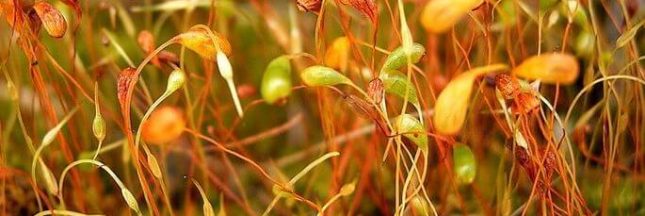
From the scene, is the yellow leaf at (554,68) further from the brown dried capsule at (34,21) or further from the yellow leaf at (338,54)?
the brown dried capsule at (34,21)

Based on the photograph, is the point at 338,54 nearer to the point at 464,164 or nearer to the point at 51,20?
the point at 464,164

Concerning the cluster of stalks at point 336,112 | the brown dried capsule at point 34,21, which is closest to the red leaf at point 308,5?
the cluster of stalks at point 336,112

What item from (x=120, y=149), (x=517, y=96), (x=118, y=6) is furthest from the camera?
(x=120, y=149)

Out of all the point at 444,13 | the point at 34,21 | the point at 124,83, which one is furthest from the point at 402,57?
the point at 34,21

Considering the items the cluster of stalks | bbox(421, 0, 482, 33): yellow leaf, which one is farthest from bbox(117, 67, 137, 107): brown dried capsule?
bbox(421, 0, 482, 33): yellow leaf

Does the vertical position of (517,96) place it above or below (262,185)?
above

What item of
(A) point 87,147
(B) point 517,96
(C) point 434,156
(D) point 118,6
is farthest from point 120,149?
(B) point 517,96

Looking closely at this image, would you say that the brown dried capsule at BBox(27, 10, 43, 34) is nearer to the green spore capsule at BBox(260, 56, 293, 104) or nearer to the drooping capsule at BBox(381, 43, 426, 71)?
the green spore capsule at BBox(260, 56, 293, 104)

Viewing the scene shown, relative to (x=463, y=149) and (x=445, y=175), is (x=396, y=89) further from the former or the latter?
(x=445, y=175)
